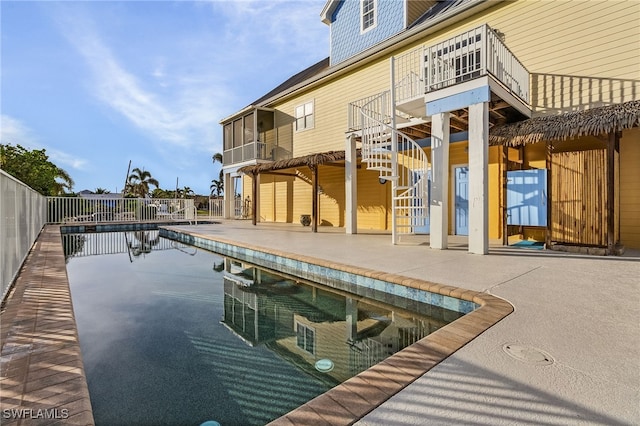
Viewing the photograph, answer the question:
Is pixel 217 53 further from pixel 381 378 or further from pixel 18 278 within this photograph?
pixel 381 378

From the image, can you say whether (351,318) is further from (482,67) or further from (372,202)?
(372,202)

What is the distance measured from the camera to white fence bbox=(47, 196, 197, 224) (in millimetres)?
14570

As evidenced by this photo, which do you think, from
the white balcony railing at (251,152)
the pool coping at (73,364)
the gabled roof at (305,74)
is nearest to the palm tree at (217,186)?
the gabled roof at (305,74)

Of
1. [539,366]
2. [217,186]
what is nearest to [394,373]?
[539,366]

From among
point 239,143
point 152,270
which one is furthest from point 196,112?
point 152,270

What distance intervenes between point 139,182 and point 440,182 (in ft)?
134

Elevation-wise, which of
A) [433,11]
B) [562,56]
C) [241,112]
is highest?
[433,11]

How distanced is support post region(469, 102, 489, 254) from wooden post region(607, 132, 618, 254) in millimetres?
2057

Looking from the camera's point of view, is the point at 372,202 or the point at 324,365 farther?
the point at 372,202

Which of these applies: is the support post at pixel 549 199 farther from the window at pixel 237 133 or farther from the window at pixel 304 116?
the window at pixel 237 133

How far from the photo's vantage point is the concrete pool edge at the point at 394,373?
4.65 ft

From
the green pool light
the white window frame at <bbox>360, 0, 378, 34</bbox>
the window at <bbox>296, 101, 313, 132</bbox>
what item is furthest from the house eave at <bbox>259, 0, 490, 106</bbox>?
the green pool light

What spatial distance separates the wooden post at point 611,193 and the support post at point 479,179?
2.06m

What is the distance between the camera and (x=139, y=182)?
3847 cm
